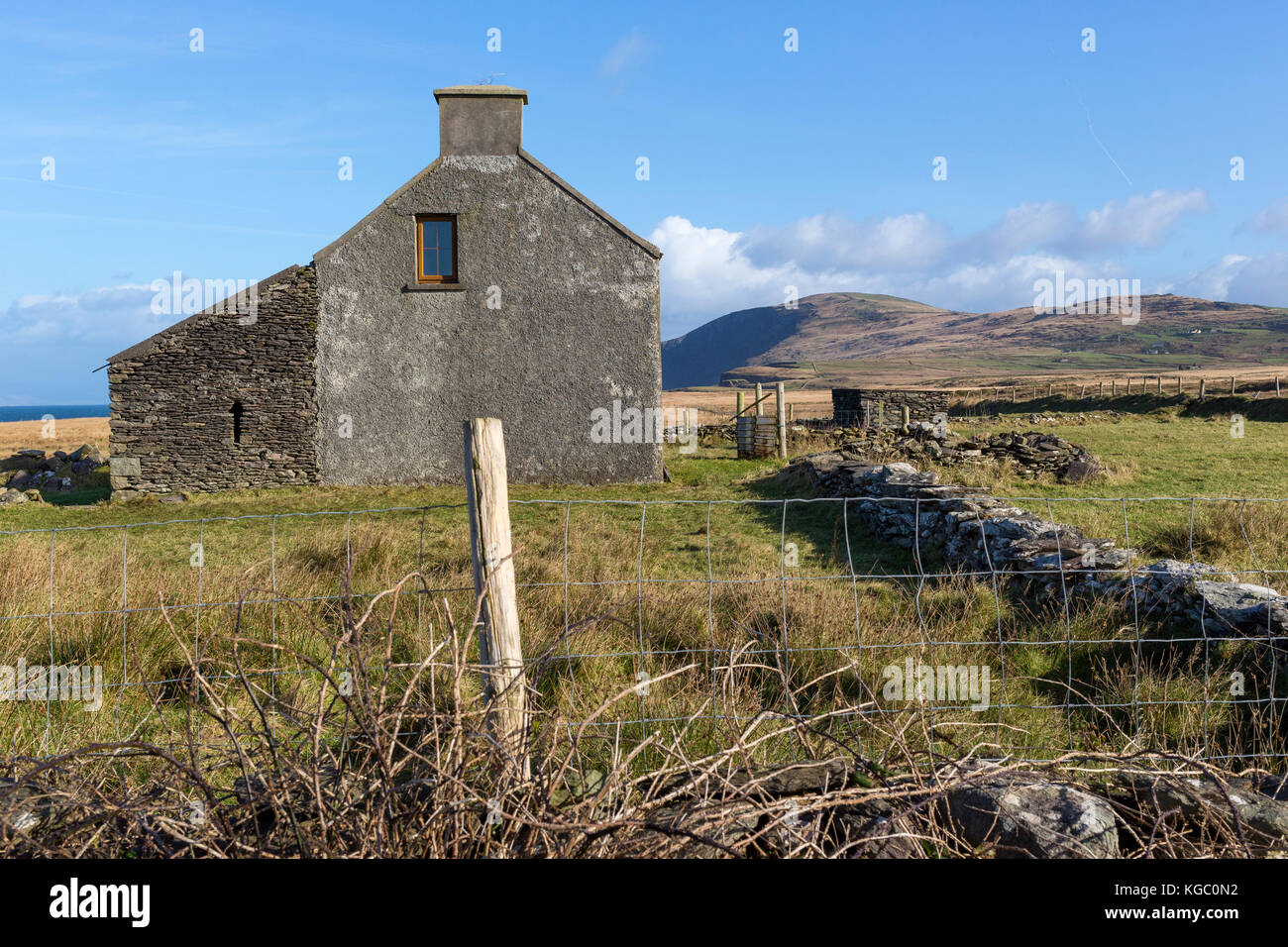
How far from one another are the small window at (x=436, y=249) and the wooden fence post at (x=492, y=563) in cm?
1426

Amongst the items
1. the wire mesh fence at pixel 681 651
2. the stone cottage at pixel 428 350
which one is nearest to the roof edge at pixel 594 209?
the stone cottage at pixel 428 350

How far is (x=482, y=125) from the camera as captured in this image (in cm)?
1622

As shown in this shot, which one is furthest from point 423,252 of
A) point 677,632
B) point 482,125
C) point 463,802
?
point 463,802

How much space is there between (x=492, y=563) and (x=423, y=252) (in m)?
14.8

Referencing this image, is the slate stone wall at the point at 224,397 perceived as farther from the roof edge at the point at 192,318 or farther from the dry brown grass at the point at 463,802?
the dry brown grass at the point at 463,802

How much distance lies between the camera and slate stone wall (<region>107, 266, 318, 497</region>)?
16.5m

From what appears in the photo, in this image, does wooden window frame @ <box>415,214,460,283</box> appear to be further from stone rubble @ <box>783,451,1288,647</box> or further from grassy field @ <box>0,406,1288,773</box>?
stone rubble @ <box>783,451,1288,647</box>

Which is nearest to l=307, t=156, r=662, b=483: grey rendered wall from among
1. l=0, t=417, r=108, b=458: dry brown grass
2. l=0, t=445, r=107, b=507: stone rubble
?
l=0, t=445, r=107, b=507: stone rubble

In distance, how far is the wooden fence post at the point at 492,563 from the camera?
304 centimetres

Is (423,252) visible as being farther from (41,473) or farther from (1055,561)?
(1055,561)

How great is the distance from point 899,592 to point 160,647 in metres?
5.47

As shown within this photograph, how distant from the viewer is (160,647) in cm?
495
